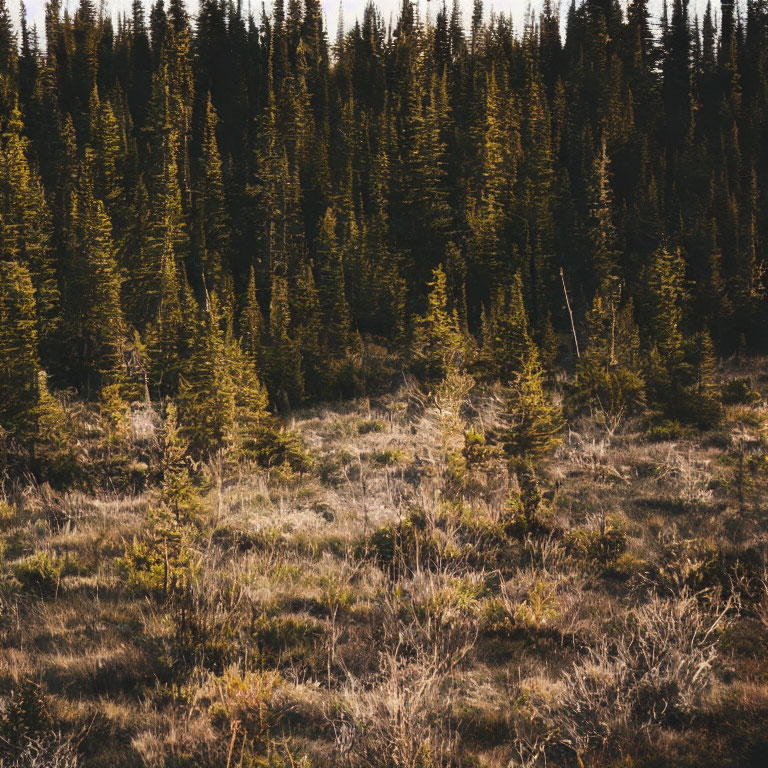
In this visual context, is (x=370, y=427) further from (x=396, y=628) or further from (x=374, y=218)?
(x=374, y=218)

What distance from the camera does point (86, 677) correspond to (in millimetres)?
5098

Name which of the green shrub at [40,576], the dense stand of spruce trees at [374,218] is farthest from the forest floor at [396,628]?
the dense stand of spruce trees at [374,218]

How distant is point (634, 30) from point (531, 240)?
40362mm

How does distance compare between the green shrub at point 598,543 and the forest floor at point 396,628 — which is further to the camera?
the green shrub at point 598,543

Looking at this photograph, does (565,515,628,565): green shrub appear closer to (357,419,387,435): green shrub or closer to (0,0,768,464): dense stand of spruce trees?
(0,0,768,464): dense stand of spruce trees

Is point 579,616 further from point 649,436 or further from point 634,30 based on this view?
point 634,30

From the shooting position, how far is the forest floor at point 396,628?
4.28 m

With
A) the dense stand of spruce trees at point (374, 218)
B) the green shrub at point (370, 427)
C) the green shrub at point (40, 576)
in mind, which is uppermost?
the dense stand of spruce trees at point (374, 218)

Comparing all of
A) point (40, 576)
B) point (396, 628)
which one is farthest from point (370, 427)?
point (396, 628)

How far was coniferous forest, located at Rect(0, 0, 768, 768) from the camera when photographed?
4.71 metres

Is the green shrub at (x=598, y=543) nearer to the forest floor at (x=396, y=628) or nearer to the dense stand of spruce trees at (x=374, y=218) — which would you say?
the forest floor at (x=396, y=628)

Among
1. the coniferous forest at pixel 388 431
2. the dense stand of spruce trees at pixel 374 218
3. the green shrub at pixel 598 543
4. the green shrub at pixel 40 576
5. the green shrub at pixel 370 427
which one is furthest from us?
the dense stand of spruce trees at pixel 374 218

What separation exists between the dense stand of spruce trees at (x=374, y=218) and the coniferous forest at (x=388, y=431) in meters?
0.25

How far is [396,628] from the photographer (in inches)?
234
